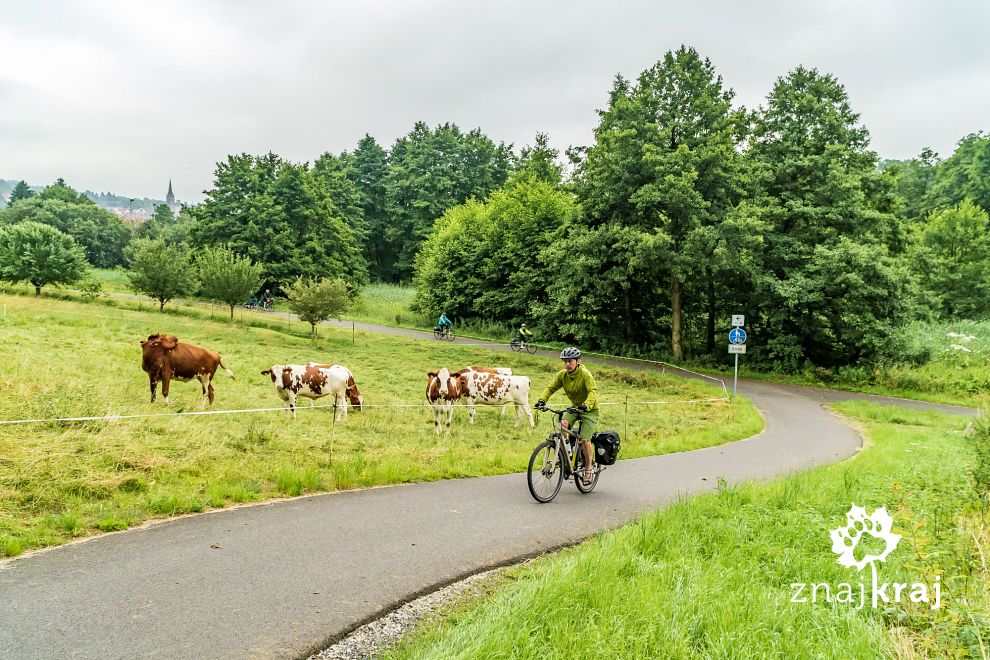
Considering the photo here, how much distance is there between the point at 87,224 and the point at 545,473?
10950 cm

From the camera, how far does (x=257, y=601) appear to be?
478cm

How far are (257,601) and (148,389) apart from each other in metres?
11.5

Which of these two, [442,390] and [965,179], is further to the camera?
[965,179]

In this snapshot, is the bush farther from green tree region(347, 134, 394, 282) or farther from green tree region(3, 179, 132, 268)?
green tree region(3, 179, 132, 268)

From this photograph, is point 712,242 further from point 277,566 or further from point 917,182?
point 917,182

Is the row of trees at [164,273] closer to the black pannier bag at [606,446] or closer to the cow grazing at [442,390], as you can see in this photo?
the cow grazing at [442,390]

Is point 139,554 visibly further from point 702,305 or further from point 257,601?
point 702,305

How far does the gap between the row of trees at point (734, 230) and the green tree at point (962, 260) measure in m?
15.5

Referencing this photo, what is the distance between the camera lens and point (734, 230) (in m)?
28.0

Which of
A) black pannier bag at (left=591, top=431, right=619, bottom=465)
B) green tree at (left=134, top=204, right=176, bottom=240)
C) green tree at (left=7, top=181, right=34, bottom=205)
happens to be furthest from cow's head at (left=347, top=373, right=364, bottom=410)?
→ green tree at (left=7, top=181, right=34, bottom=205)

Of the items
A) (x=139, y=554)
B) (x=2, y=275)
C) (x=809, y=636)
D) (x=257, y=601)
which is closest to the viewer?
(x=809, y=636)

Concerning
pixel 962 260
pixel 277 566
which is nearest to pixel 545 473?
pixel 277 566

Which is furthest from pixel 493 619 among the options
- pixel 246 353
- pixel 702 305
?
pixel 702 305

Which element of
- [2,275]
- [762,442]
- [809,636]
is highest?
[2,275]
